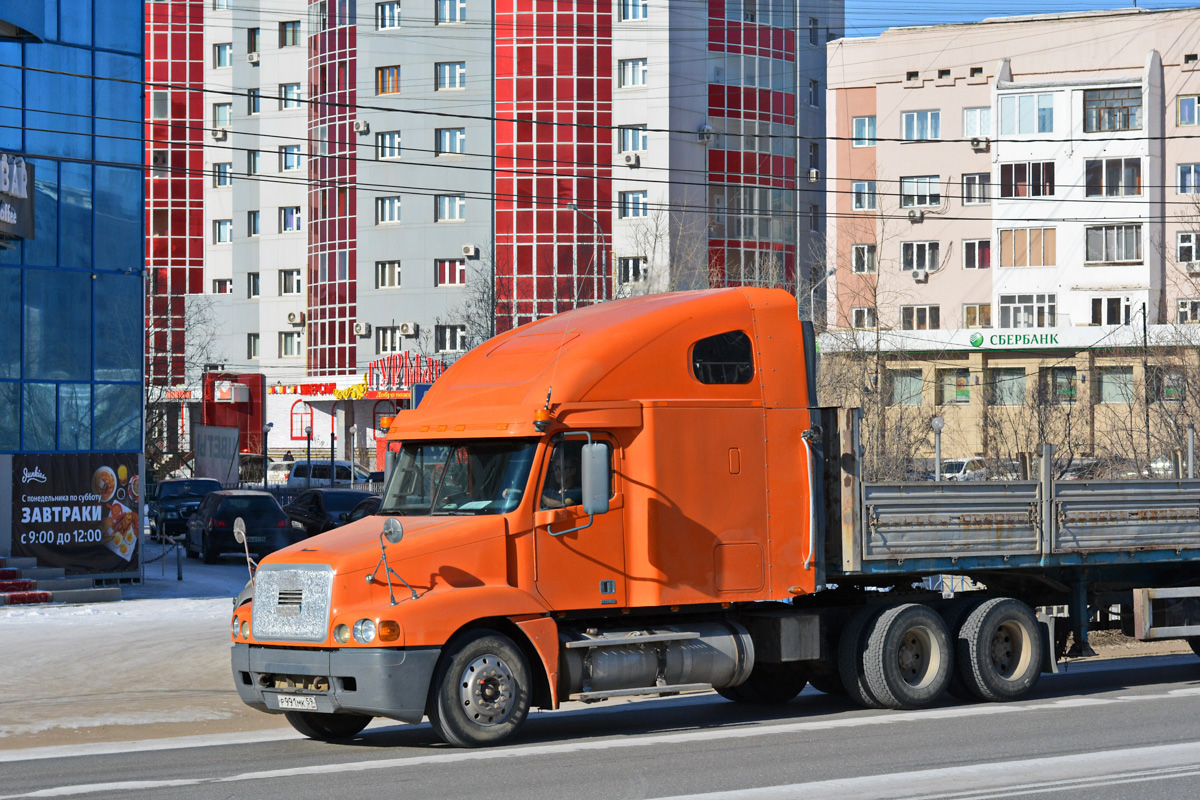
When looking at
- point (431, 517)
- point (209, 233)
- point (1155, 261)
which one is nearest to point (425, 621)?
point (431, 517)

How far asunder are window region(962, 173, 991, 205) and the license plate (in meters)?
60.2

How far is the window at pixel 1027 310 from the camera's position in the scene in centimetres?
6569

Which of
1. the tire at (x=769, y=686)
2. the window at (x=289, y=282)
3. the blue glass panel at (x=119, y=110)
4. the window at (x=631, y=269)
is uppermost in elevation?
the window at (x=289, y=282)

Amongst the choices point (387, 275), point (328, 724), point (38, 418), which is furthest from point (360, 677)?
point (387, 275)

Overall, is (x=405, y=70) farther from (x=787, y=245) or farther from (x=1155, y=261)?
(x=1155, y=261)

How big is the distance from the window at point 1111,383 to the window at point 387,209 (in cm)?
3353

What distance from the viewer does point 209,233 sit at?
88.0 metres

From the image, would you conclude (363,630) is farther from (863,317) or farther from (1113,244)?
(1113,244)

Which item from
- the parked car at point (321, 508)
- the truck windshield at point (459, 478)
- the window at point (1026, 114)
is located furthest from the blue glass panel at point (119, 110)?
the window at point (1026, 114)

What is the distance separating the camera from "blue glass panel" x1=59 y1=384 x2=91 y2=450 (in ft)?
86.1

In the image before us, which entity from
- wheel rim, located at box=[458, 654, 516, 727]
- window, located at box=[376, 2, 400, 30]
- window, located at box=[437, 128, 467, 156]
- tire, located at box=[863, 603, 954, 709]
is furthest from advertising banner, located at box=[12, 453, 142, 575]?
window, located at box=[376, 2, 400, 30]

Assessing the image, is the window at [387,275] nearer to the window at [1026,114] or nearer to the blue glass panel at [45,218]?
the window at [1026,114]

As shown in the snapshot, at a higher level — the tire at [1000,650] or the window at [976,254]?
the window at [976,254]

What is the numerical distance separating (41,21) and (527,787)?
19595mm
